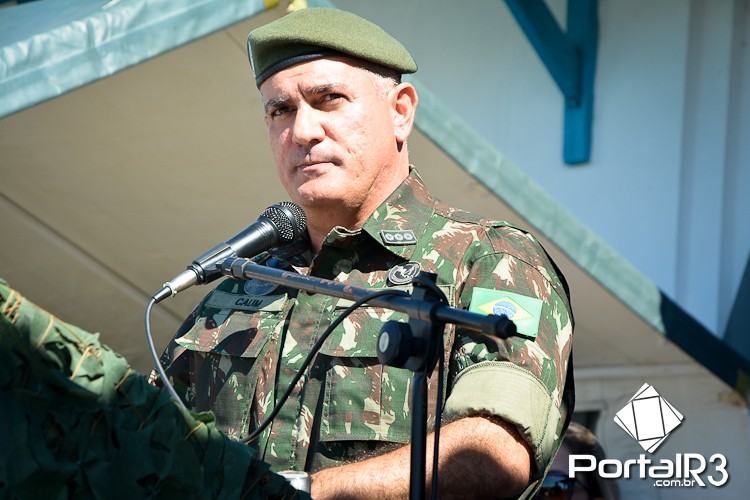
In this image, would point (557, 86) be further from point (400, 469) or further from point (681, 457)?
point (400, 469)

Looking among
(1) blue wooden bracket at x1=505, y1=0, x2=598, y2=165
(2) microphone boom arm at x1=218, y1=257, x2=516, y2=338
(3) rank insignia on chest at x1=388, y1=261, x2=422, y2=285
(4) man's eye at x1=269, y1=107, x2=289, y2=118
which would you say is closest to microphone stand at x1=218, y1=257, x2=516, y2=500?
(2) microphone boom arm at x1=218, y1=257, x2=516, y2=338

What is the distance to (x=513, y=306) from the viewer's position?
213 cm

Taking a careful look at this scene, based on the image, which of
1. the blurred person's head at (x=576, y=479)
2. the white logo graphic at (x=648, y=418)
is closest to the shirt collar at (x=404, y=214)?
the blurred person's head at (x=576, y=479)

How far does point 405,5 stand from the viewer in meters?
6.54

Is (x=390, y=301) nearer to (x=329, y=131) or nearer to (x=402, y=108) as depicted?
(x=329, y=131)

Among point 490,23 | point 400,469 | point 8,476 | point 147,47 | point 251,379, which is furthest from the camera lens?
point 490,23

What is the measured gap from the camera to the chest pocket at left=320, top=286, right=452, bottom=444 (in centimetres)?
216

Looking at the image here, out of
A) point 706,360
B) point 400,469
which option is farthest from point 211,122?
point 706,360

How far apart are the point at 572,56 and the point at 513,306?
12.5ft

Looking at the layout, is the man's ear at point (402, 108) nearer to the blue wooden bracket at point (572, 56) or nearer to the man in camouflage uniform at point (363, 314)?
the man in camouflage uniform at point (363, 314)

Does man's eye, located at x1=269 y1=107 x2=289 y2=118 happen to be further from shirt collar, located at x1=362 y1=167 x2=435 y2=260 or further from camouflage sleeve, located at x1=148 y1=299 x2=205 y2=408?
camouflage sleeve, located at x1=148 y1=299 x2=205 y2=408

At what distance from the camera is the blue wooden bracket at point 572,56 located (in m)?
5.68

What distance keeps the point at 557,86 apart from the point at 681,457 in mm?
2086

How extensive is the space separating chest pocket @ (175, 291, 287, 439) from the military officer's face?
239 mm
